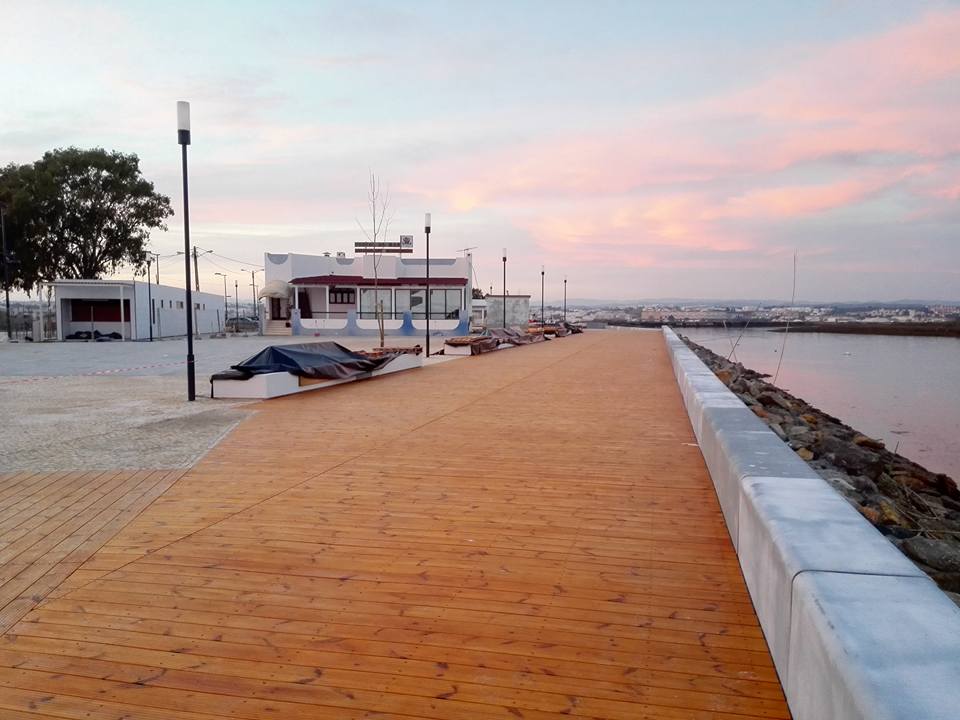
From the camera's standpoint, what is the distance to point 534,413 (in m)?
10.8

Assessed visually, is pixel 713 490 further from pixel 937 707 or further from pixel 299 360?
pixel 299 360

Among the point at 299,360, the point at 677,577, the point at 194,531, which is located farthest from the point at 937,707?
the point at 299,360

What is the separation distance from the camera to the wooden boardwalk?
9.81 ft

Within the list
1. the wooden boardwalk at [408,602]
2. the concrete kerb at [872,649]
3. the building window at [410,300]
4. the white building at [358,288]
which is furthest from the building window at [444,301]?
the concrete kerb at [872,649]

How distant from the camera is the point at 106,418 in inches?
425

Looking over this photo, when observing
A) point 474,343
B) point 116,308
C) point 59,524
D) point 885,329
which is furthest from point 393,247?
point 885,329

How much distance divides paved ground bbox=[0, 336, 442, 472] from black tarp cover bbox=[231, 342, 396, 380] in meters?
1.00

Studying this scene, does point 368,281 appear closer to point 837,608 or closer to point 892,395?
point 892,395

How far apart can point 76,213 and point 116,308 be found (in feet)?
35.1

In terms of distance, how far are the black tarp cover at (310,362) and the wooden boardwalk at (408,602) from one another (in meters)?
5.88

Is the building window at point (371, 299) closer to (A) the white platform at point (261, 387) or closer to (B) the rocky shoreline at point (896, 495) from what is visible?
(A) the white platform at point (261, 387)

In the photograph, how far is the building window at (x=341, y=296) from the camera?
5088 centimetres

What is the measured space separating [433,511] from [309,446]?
10.4ft

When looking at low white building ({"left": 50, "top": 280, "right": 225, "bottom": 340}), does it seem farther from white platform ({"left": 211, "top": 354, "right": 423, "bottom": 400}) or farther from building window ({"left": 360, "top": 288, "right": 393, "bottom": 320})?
white platform ({"left": 211, "top": 354, "right": 423, "bottom": 400})
